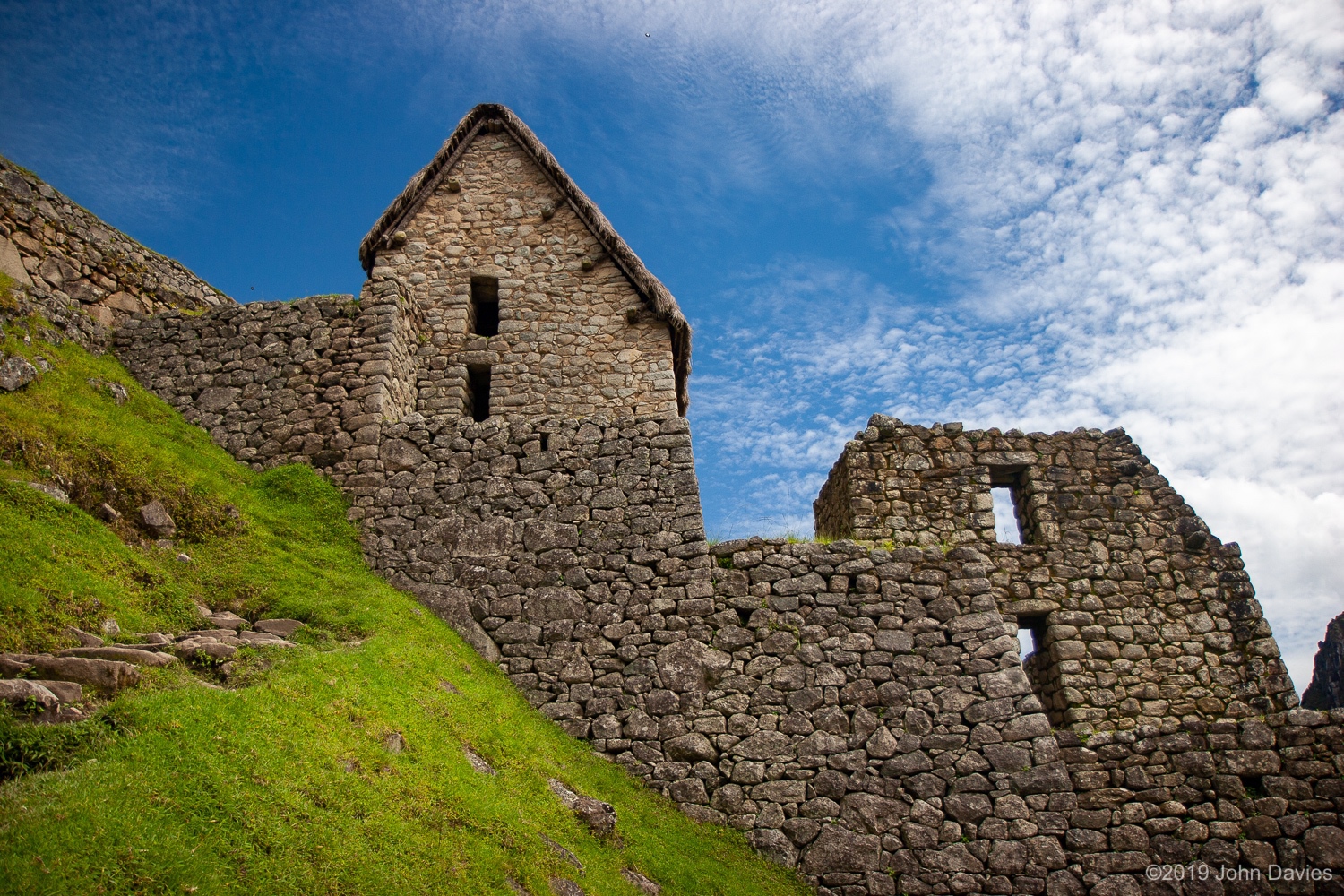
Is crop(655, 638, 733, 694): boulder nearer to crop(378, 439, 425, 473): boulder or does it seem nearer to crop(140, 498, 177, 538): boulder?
crop(378, 439, 425, 473): boulder

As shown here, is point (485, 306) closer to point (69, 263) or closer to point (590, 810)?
point (69, 263)

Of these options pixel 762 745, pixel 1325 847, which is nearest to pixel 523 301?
pixel 762 745

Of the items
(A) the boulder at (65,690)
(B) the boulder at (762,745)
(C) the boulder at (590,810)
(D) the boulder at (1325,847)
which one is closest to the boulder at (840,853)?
(B) the boulder at (762,745)

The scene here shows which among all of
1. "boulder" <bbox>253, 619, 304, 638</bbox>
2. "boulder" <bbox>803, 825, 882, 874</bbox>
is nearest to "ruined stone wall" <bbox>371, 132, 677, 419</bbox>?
"boulder" <bbox>253, 619, 304, 638</bbox>

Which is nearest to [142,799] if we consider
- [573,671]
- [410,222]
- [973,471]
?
[573,671]

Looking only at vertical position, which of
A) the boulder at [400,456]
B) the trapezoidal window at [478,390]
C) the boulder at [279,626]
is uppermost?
the trapezoidal window at [478,390]

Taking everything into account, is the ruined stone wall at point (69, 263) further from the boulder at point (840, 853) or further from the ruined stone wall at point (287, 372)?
the boulder at point (840, 853)

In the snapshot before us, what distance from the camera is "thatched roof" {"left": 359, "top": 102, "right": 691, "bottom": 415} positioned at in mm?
15641

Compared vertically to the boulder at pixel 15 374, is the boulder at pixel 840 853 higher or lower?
lower

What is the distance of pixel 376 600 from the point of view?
9922 millimetres

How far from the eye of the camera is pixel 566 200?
1666 centimetres

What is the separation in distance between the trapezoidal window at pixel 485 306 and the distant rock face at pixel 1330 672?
22630 mm

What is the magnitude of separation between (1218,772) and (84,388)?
15715 mm

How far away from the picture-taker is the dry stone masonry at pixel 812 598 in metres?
9.57
